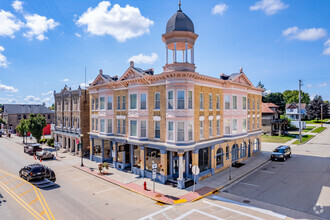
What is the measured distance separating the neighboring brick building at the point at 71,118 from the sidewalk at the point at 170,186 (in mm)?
7698

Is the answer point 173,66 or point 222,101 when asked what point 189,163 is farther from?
point 173,66

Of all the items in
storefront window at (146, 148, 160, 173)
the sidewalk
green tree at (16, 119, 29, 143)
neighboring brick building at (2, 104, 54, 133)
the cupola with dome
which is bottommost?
the sidewalk

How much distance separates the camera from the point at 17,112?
64.4 metres

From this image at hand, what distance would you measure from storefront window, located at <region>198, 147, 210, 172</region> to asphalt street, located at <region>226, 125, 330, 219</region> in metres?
3.60

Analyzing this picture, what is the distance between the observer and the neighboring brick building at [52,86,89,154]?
103 ft

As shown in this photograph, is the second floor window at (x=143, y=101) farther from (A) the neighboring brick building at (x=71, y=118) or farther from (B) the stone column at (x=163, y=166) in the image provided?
(A) the neighboring brick building at (x=71, y=118)

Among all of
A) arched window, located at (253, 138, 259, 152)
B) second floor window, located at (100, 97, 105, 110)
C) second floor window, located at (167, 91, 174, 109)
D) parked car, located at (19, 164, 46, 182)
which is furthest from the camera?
arched window, located at (253, 138, 259, 152)

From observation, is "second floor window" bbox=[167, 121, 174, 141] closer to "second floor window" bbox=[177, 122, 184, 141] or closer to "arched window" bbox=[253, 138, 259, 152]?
"second floor window" bbox=[177, 122, 184, 141]

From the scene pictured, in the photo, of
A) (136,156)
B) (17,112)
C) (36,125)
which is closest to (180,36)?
(136,156)

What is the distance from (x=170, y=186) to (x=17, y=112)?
221ft

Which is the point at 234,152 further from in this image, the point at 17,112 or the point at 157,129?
the point at 17,112

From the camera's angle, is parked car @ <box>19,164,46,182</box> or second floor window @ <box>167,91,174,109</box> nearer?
parked car @ <box>19,164,46,182</box>

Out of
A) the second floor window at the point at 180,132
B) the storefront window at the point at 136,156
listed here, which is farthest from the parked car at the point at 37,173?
the second floor window at the point at 180,132

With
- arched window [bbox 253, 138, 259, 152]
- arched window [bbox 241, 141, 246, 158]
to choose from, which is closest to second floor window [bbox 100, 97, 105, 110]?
arched window [bbox 241, 141, 246, 158]
